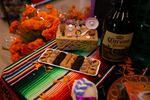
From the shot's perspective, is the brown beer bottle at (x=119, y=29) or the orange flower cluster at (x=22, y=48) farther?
the orange flower cluster at (x=22, y=48)

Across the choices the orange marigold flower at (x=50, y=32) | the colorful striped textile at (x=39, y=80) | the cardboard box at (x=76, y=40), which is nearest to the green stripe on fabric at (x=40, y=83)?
the colorful striped textile at (x=39, y=80)

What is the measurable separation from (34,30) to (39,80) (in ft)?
1.00

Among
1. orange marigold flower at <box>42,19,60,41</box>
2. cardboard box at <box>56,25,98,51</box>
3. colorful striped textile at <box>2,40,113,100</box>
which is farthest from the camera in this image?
orange marigold flower at <box>42,19,60,41</box>

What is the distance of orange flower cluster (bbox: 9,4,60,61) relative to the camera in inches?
30.4

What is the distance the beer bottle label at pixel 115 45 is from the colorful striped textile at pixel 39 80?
45 mm

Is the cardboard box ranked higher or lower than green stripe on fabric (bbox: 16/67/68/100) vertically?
higher

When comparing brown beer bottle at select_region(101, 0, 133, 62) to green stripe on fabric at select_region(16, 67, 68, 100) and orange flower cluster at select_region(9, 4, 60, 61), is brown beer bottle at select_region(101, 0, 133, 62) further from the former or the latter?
orange flower cluster at select_region(9, 4, 60, 61)

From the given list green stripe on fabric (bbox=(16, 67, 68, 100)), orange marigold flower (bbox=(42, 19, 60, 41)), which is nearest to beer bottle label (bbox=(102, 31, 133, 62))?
green stripe on fabric (bbox=(16, 67, 68, 100))

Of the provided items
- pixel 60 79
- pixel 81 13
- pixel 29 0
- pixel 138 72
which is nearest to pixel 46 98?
pixel 60 79

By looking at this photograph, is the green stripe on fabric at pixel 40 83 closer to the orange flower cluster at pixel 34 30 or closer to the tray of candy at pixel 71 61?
the tray of candy at pixel 71 61

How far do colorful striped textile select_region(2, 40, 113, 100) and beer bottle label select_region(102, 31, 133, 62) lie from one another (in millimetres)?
45

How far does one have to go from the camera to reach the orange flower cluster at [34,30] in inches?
30.4

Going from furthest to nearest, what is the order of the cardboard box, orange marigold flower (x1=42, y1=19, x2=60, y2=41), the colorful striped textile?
orange marigold flower (x1=42, y1=19, x2=60, y2=41) → the cardboard box → the colorful striped textile

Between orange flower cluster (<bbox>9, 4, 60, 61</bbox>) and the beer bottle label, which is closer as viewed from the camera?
the beer bottle label
